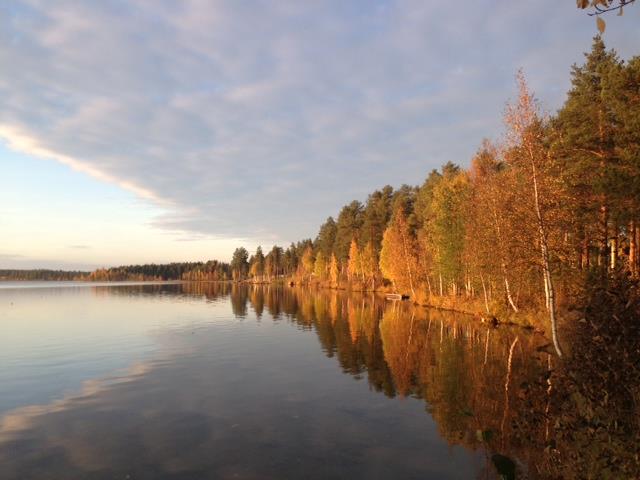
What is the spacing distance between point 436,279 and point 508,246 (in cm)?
4862

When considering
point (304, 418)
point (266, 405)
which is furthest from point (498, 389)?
point (266, 405)

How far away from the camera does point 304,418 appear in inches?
666

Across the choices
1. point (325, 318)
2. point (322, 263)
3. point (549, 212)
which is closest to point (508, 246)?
point (549, 212)

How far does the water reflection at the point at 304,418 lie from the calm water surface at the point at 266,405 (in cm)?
7

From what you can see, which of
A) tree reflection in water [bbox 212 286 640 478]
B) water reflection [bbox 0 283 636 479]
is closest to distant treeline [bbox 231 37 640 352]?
tree reflection in water [bbox 212 286 640 478]

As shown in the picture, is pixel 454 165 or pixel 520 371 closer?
pixel 520 371

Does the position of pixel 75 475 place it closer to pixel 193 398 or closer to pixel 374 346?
pixel 193 398

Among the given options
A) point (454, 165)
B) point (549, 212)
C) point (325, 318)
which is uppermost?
point (454, 165)

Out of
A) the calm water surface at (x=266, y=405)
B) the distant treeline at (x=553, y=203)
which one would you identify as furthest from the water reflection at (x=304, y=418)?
the distant treeline at (x=553, y=203)

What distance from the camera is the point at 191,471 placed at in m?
12.3

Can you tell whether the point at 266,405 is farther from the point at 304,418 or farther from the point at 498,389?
the point at 498,389

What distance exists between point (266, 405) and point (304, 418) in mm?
2404

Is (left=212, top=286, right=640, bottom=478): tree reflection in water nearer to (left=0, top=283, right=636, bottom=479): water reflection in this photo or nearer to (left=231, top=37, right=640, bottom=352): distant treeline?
(left=0, top=283, right=636, bottom=479): water reflection

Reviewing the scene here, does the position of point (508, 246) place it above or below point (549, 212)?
below
